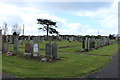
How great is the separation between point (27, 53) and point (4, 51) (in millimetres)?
3798

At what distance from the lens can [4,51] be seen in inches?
661

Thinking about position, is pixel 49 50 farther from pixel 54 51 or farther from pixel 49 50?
pixel 54 51

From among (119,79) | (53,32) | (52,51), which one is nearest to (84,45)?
(52,51)

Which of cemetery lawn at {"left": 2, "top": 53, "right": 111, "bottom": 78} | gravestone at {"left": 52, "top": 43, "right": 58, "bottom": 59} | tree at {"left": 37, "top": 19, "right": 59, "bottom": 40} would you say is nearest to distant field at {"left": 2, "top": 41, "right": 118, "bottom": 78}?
cemetery lawn at {"left": 2, "top": 53, "right": 111, "bottom": 78}

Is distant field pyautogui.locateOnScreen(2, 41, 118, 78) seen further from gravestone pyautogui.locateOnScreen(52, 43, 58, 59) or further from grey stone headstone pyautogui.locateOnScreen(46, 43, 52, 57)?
grey stone headstone pyautogui.locateOnScreen(46, 43, 52, 57)

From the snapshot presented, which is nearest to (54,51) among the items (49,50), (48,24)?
(49,50)

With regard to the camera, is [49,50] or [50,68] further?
[49,50]

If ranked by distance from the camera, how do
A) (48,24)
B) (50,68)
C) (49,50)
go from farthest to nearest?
(48,24)
(49,50)
(50,68)

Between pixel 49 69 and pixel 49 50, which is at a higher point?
pixel 49 50

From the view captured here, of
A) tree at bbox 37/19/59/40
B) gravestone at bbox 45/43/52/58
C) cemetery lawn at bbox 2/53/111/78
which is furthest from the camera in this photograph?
tree at bbox 37/19/59/40

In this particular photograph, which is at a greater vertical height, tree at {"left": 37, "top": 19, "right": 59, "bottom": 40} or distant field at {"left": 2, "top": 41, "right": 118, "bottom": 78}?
tree at {"left": 37, "top": 19, "right": 59, "bottom": 40}


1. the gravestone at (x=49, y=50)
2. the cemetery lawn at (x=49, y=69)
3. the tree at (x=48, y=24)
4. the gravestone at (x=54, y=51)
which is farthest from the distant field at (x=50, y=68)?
the tree at (x=48, y=24)

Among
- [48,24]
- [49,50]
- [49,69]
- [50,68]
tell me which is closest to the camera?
[49,69]

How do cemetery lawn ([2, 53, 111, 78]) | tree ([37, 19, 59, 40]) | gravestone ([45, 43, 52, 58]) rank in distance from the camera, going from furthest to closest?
tree ([37, 19, 59, 40]), gravestone ([45, 43, 52, 58]), cemetery lawn ([2, 53, 111, 78])
